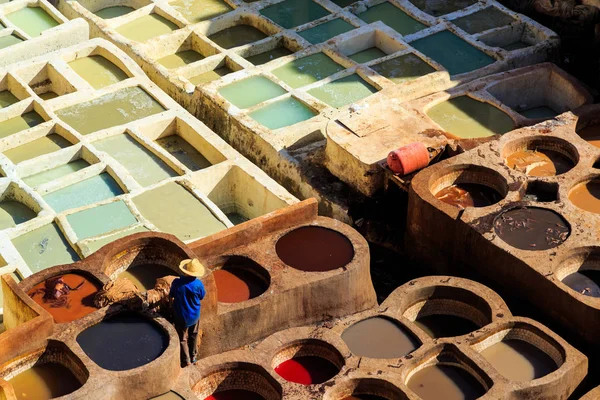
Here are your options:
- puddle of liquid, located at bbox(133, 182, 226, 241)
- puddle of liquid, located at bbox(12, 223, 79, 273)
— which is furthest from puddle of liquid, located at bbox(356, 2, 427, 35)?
puddle of liquid, located at bbox(12, 223, 79, 273)

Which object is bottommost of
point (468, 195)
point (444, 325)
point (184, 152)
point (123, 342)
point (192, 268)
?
point (444, 325)

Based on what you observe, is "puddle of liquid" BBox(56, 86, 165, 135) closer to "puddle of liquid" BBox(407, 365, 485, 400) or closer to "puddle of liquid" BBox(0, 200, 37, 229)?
"puddle of liquid" BBox(0, 200, 37, 229)

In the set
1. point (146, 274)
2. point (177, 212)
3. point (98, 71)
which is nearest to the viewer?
point (146, 274)

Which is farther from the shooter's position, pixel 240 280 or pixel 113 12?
pixel 113 12

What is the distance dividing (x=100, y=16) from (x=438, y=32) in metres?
6.99

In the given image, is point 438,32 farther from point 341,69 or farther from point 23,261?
point 23,261

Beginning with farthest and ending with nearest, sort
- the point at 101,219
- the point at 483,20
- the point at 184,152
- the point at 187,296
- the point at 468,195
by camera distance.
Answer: the point at 483,20 < the point at 184,152 < the point at 468,195 < the point at 101,219 < the point at 187,296

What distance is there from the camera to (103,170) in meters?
19.1

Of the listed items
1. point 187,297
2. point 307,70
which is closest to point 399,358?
point 187,297

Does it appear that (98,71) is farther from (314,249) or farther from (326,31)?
(314,249)

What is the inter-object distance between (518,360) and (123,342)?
5.23 m

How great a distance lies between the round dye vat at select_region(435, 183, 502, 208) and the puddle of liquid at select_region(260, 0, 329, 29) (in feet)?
21.2

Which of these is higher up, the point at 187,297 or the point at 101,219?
the point at 187,297

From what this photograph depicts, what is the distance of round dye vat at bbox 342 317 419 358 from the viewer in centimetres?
1539
